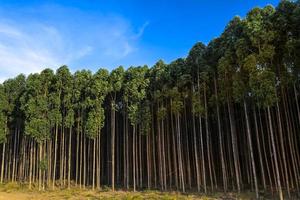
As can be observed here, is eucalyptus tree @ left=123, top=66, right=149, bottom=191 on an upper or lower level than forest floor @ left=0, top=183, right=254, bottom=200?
upper

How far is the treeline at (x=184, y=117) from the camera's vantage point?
16.2m

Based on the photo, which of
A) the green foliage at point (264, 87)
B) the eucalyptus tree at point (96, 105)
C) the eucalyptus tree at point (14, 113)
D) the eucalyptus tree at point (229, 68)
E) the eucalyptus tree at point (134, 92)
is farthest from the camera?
the eucalyptus tree at point (14, 113)

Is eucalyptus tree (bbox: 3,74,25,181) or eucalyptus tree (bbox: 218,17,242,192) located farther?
eucalyptus tree (bbox: 3,74,25,181)

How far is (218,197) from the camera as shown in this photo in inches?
647

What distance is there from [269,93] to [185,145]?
31.7 feet

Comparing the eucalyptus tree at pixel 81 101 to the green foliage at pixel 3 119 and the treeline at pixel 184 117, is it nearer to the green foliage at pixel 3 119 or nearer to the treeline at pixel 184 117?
the treeline at pixel 184 117

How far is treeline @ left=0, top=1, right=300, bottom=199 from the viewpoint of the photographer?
16.2m

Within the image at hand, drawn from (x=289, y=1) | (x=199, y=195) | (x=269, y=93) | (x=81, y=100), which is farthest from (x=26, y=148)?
(x=289, y=1)

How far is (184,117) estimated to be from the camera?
23.3 metres

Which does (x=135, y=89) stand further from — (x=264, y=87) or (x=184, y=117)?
(x=264, y=87)

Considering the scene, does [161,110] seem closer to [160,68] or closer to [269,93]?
[160,68]

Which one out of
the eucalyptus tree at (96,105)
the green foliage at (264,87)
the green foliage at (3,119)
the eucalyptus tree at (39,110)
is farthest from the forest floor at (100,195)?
the green foliage at (264,87)

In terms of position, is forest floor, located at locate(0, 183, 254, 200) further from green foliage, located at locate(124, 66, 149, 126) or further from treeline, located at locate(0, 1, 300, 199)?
green foliage, located at locate(124, 66, 149, 126)

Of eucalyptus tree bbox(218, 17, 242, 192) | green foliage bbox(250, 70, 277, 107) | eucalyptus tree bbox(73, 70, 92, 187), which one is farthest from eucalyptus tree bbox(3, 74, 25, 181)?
green foliage bbox(250, 70, 277, 107)
